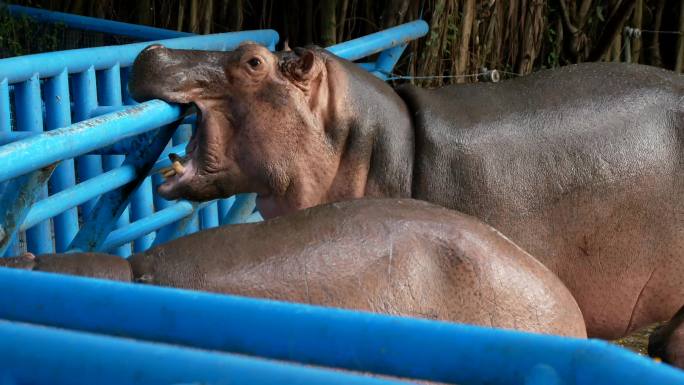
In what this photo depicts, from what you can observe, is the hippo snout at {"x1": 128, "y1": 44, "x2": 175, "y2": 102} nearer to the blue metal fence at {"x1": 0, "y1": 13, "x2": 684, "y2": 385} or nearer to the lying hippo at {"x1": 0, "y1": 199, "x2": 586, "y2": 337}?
the lying hippo at {"x1": 0, "y1": 199, "x2": 586, "y2": 337}

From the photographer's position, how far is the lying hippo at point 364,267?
1.60 metres

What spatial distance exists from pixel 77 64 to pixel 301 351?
237cm

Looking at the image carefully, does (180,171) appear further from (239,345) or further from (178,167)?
(239,345)

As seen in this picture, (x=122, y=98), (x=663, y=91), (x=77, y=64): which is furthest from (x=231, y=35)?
(x=663, y=91)

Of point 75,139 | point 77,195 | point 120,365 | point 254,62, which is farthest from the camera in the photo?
point 254,62

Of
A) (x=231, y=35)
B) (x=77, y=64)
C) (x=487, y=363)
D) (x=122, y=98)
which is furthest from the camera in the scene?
(x=231, y=35)

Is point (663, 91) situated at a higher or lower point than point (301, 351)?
lower

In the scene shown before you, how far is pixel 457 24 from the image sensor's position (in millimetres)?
5930

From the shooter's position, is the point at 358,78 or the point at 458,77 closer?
the point at 358,78

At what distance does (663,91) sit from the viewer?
2.99 meters

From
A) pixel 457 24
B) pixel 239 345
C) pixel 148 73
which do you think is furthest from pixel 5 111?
pixel 457 24

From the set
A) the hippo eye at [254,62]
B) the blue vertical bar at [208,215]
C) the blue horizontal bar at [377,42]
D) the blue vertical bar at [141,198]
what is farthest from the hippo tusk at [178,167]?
the blue vertical bar at [208,215]

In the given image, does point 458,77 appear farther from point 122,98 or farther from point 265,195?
point 265,195

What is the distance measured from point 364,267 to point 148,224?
5.26 feet
